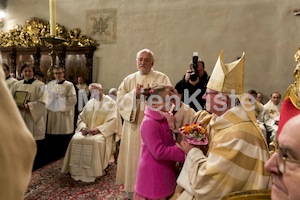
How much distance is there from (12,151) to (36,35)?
8.98 m

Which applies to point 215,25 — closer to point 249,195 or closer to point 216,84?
point 216,84

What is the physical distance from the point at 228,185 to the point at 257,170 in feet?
0.68

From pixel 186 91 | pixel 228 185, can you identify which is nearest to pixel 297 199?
pixel 228 185

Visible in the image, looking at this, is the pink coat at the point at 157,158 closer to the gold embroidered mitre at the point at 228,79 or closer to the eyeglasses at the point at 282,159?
the gold embroidered mitre at the point at 228,79

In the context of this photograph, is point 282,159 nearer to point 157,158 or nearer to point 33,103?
point 157,158

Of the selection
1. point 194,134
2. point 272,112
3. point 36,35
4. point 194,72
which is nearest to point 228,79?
point 194,134

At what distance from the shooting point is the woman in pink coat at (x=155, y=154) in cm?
228

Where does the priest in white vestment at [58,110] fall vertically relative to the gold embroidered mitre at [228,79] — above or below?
below

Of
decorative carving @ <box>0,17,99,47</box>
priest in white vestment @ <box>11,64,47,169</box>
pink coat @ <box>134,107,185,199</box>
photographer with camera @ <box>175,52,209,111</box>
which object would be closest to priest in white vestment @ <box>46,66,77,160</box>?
priest in white vestment @ <box>11,64,47,169</box>

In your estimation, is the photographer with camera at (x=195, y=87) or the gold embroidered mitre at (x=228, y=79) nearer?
the gold embroidered mitre at (x=228, y=79)

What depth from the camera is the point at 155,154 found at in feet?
7.38

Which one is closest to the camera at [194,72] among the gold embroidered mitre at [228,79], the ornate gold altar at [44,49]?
the gold embroidered mitre at [228,79]

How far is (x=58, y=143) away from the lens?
5.88 m

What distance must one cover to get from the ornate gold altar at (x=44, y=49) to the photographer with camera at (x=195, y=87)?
176 inches
